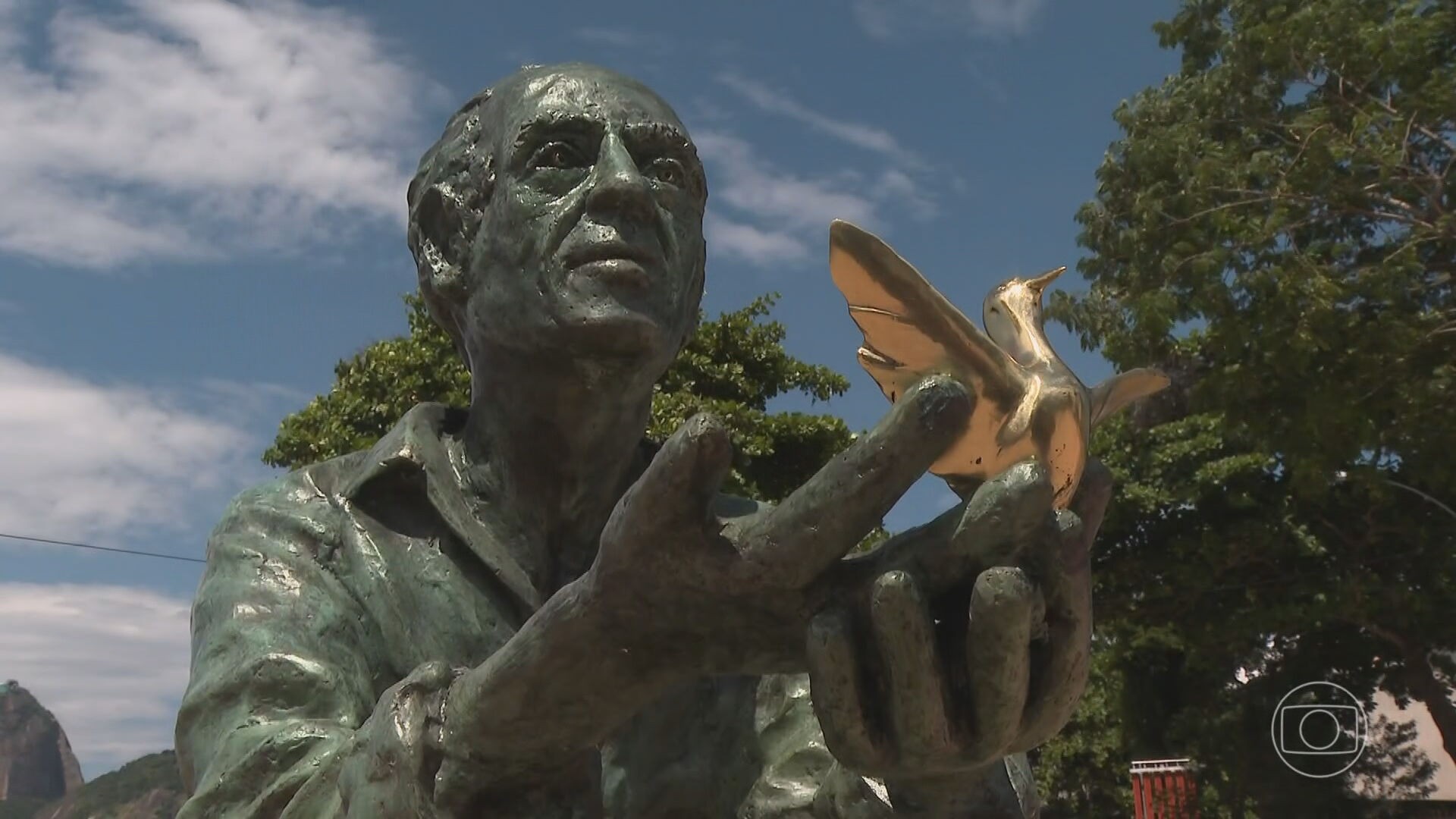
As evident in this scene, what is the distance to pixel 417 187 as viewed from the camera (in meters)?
2.66

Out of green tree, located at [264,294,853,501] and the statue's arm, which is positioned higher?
green tree, located at [264,294,853,501]

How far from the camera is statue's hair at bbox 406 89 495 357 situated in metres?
2.49

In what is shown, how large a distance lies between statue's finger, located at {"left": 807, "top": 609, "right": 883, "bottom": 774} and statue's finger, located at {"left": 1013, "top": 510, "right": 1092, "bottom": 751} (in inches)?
7.3

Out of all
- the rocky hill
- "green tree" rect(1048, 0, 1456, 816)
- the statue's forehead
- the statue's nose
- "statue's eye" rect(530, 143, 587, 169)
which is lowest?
the statue's nose

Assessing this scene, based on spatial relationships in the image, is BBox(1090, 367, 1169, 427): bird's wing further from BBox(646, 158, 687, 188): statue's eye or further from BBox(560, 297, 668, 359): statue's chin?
BBox(646, 158, 687, 188): statue's eye

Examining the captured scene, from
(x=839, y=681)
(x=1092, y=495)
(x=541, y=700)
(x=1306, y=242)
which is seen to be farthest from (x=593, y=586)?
(x=1306, y=242)

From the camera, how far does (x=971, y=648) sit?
154 cm

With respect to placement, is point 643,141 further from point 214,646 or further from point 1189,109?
point 1189,109

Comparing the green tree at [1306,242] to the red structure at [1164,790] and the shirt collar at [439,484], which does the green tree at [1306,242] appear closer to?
the red structure at [1164,790]

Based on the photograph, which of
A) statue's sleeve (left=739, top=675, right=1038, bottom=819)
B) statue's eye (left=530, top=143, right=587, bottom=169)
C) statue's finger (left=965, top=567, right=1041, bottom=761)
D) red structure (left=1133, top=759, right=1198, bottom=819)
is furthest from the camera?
red structure (left=1133, top=759, right=1198, bottom=819)

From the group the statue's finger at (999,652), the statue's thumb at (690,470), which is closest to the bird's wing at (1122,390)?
the statue's finger at (999,652)

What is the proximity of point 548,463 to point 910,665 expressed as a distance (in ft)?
3.57

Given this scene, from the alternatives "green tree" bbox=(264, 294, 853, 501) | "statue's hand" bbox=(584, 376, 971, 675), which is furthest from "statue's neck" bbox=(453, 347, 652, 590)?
"green tree" bbox=(264, 294, 853, 501)

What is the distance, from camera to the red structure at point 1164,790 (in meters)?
20.8
